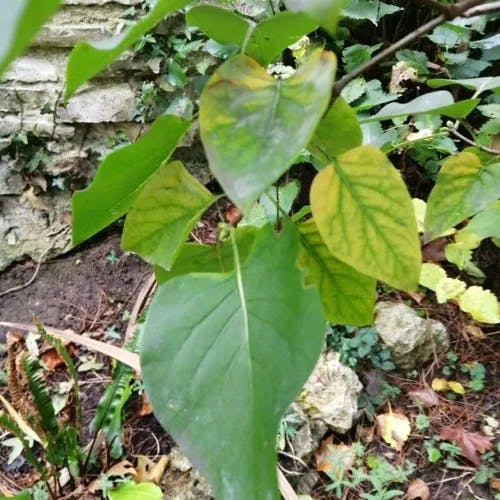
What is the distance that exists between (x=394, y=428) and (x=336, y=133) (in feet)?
3.54

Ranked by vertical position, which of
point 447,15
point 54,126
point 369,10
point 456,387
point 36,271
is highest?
point 447,15

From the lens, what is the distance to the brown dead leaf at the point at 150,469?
121 cm

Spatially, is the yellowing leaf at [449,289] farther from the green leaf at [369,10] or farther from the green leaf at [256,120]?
the green leaf at [256,120]

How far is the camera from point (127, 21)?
1.62 meters

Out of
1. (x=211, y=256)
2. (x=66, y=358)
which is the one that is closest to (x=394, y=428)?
(x=66, y=358)

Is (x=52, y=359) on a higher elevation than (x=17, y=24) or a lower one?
lower

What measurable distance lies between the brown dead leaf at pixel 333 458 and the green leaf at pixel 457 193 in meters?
0.83

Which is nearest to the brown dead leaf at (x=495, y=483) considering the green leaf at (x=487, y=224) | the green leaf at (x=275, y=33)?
the green leaf at (x=487, y=224)

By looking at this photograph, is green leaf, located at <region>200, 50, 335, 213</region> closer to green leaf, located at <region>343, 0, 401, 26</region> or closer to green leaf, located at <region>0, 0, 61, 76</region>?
green leaf, located at <region>0, 0, 61, 76</region>

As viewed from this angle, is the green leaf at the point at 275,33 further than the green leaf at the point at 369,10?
No

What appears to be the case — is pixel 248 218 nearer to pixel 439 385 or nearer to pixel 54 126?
pixel 439 385

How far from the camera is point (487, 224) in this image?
1018 millimetres

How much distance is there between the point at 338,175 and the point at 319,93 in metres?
0.11

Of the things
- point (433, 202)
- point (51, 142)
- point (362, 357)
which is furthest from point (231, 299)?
point (51, 142)
